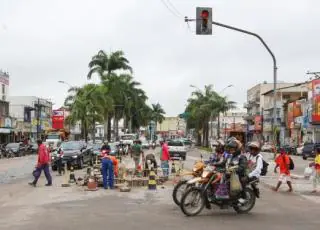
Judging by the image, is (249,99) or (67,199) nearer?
(67,199)

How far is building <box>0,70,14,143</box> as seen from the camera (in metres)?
80.5

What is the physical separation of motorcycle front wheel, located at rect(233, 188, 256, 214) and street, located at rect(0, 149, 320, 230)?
195mm

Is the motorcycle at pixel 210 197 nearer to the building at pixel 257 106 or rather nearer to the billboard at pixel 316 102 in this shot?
the billboard at pixel 316 102

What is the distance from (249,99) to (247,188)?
424 ft

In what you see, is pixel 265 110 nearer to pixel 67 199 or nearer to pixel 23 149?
pixel 23 149

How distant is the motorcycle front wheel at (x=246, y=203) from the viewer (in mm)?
13898

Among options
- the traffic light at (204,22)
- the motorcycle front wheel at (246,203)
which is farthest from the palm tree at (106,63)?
the motorcycle front wheel at (246,203)

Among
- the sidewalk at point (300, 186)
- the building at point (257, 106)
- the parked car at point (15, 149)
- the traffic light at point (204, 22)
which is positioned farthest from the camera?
the building at point (257, 106)

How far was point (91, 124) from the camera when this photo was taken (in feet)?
250

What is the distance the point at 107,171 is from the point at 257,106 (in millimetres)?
109039

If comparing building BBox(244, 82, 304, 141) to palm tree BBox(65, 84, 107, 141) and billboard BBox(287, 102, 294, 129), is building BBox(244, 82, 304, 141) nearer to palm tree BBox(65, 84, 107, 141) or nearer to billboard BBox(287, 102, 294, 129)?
billboard BBox(287, 102, 294, 129)

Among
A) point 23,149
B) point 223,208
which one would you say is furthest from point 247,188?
point 23,149

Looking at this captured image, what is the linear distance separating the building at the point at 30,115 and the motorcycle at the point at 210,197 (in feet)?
258

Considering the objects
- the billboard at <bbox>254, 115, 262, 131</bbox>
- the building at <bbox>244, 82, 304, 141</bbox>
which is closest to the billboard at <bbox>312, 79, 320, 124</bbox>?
the building at <bbox>244, 82, 304, 141</bbox>
